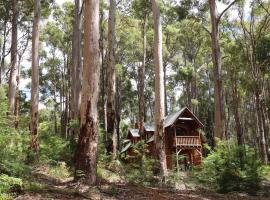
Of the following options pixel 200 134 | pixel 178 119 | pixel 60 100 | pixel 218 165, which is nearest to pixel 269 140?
pixel 200 134

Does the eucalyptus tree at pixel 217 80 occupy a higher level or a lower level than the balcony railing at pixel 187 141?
higher

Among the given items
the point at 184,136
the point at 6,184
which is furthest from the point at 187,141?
the point at 6,184

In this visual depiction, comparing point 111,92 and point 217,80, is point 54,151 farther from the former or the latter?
point 217,80

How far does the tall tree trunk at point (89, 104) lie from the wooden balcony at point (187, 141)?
22.0 m

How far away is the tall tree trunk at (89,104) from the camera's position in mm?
8562

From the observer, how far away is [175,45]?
1587 inches

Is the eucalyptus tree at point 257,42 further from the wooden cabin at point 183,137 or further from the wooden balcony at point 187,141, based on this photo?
the wooden cabin at point 183,137

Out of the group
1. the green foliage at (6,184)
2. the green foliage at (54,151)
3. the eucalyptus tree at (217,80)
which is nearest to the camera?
the green foliage at (6,184)

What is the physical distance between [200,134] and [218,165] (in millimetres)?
20375

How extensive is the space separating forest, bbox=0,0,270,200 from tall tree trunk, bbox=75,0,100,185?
0.03m

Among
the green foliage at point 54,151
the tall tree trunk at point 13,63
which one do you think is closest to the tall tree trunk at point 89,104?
the green foliage at point 54,151

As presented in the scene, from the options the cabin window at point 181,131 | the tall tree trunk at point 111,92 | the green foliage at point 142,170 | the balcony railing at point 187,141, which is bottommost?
the green foliage at point 142,170

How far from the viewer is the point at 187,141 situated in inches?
1212

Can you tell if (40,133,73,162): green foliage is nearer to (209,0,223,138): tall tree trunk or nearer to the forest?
the forest
